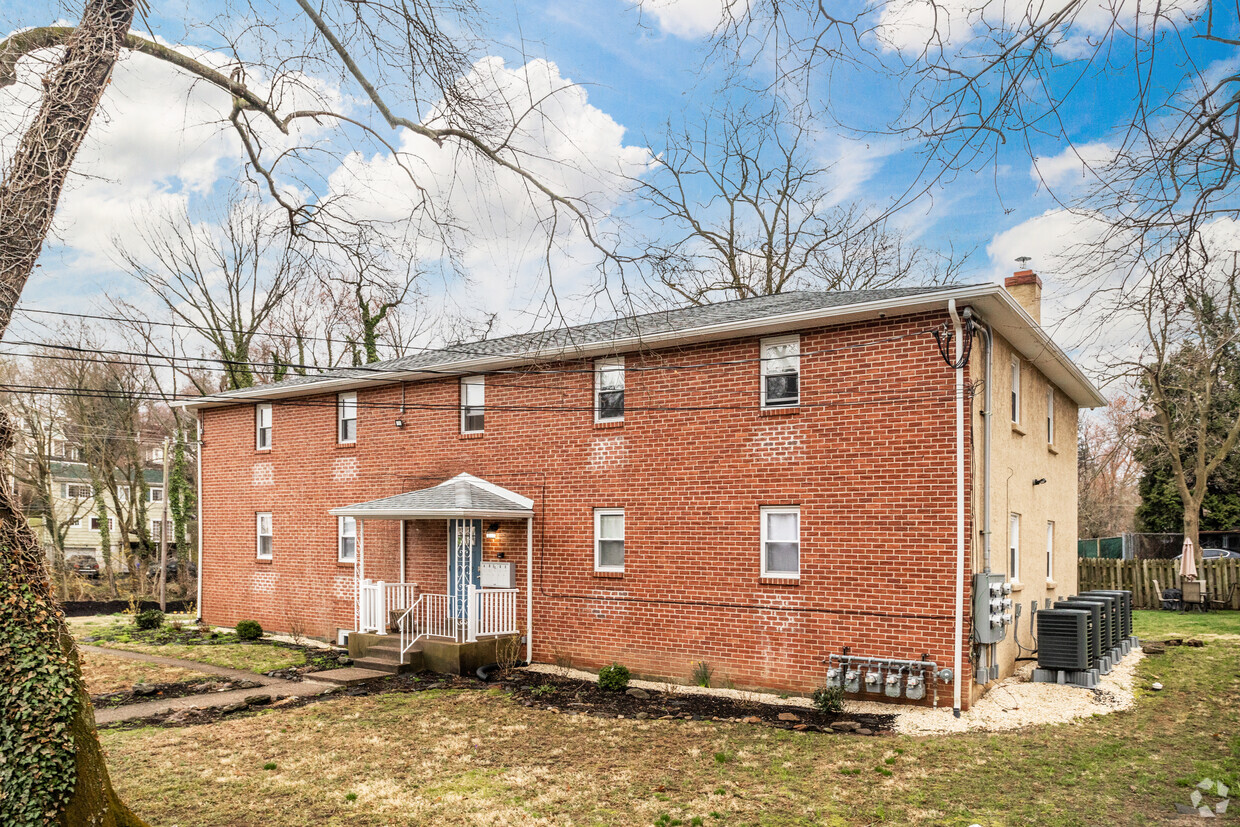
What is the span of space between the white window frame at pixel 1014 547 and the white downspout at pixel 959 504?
2.83m

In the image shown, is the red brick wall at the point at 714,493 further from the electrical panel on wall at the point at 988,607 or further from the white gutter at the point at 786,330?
the white gutter at the point at 786,330

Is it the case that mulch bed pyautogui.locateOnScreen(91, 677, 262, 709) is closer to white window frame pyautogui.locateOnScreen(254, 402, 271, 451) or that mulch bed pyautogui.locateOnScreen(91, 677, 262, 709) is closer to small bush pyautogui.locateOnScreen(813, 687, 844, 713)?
white window frame pyautogui.locateOnScreen(254, 402, 271, 451)

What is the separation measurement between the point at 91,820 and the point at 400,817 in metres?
2.43

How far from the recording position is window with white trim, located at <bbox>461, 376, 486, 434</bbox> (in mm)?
16656

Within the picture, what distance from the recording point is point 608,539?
14703 mm

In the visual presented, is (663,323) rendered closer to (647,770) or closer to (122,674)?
(647,770)

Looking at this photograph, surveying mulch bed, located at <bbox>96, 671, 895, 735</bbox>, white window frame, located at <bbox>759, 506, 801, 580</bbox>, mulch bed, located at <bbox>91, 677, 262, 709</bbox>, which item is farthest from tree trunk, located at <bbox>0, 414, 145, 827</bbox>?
white window frame, located at <bbox>759, 506, 801, 580</bbox>

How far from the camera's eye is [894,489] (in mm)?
11859

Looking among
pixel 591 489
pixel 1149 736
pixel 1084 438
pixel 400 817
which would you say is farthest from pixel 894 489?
pixel 1084 438

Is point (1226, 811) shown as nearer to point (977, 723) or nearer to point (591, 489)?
point (977, 723)

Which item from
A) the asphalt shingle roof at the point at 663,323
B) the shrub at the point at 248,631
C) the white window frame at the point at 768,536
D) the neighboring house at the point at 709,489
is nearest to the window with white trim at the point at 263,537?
the neighboring house at the point at 709,489

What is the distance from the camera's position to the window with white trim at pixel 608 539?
14.6 m

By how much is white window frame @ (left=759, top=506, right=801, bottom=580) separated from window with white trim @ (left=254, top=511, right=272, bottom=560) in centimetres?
1333

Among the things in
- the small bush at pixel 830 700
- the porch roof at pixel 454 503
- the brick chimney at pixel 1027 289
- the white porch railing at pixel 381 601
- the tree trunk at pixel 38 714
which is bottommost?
the small bush at pixel 830 700
